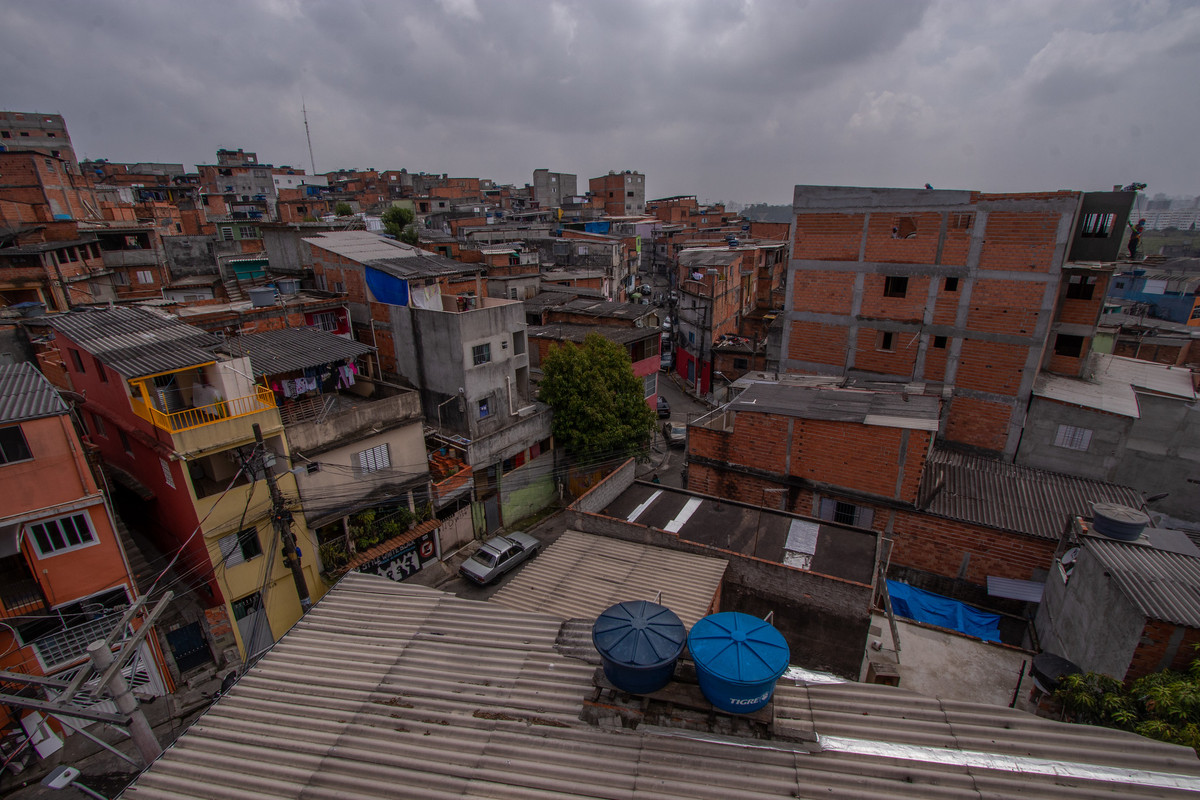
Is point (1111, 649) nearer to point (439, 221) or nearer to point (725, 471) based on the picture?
point (725, 471)

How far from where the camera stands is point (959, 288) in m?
24.8

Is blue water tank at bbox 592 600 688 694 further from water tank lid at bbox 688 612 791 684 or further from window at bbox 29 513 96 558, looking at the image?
window at bbox 29 513 96 558

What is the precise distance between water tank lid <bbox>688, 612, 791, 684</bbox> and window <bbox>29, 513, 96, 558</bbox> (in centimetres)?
1774

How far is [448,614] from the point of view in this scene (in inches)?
378

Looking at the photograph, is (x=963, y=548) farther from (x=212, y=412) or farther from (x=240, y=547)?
(x=212, y=412)

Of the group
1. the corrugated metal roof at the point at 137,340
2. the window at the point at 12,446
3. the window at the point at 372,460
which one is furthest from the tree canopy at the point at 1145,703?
the window at the point at 12,446

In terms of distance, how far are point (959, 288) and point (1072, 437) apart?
8.00 m

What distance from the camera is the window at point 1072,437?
22.2 metres

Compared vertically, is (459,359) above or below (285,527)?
above

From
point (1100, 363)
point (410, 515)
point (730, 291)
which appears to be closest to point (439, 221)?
point (730, 291)

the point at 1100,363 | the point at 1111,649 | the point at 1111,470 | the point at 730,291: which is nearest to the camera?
the point at 1111,649

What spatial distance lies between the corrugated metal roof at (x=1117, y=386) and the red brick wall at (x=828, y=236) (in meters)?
10.6

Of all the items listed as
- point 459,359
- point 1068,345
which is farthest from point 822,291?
point 459,359

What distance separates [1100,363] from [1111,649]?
23079 millimetres
